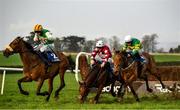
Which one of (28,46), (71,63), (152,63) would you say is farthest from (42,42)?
(152,63)

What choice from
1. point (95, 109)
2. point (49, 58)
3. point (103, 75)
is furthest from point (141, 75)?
point (95, 109)

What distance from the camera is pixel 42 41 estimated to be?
515 inches

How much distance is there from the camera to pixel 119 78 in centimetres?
1298

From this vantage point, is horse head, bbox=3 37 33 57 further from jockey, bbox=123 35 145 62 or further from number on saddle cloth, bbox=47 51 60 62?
jockey, bbox=123 35 145 62

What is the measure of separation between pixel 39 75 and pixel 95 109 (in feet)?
10.1

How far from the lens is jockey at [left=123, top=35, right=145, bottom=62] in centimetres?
1288

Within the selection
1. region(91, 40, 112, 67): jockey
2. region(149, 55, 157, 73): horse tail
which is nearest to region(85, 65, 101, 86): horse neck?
region(91, 40, 112, 67): jockey

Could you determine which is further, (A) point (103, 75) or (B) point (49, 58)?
(B) point (49, 58)

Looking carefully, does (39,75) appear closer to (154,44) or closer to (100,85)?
(100,85)

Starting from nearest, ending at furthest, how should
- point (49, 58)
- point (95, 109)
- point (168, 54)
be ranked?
point (95, 109) → point (49, 58) → point (168, 54)

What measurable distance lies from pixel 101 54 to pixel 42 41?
1837 millimetres

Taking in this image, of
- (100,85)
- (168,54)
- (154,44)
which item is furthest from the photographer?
(168,54)

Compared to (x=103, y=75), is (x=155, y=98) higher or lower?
lower

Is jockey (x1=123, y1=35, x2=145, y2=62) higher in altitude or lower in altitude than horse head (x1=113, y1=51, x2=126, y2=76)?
higher
